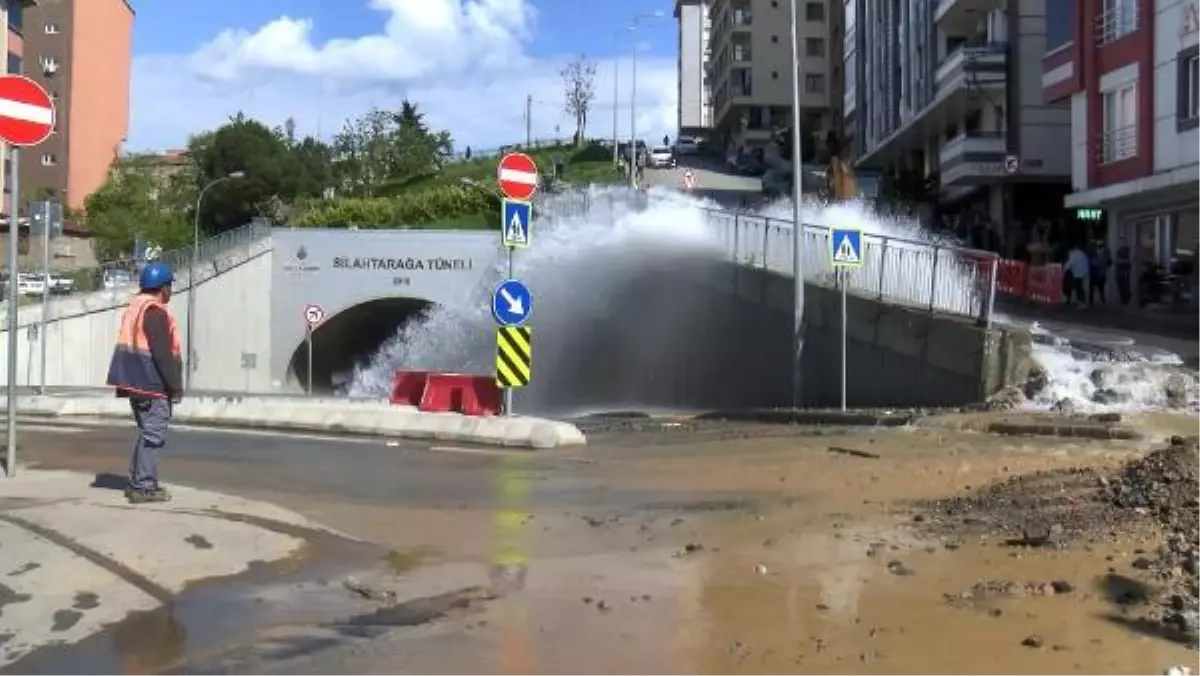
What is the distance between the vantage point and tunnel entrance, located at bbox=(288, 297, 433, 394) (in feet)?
178

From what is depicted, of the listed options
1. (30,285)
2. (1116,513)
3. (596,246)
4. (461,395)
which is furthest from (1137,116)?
(30,285)

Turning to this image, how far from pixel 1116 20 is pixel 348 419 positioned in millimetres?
25038

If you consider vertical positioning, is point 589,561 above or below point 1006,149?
below

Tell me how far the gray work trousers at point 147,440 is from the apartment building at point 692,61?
14910cm

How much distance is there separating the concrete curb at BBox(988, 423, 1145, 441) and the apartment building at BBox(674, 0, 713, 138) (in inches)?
5607

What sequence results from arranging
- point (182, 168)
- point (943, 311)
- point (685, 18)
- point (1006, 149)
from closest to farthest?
point (943, 311)
point (1006, 149)
point (182, 168)
point (685, 18)

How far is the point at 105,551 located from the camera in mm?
7371

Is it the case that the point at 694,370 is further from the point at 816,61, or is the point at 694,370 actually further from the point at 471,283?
the point at 816,61

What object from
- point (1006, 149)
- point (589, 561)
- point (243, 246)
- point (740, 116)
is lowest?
point (589, 561)

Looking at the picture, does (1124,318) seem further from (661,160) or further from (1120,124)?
(661,160)

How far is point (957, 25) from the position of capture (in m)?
51.7

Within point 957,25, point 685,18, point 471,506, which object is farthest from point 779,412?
point 685,18

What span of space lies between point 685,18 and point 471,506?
157 meters

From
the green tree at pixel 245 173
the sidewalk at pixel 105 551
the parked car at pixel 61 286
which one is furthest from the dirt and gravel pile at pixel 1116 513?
the green tree at pixel 245 173
